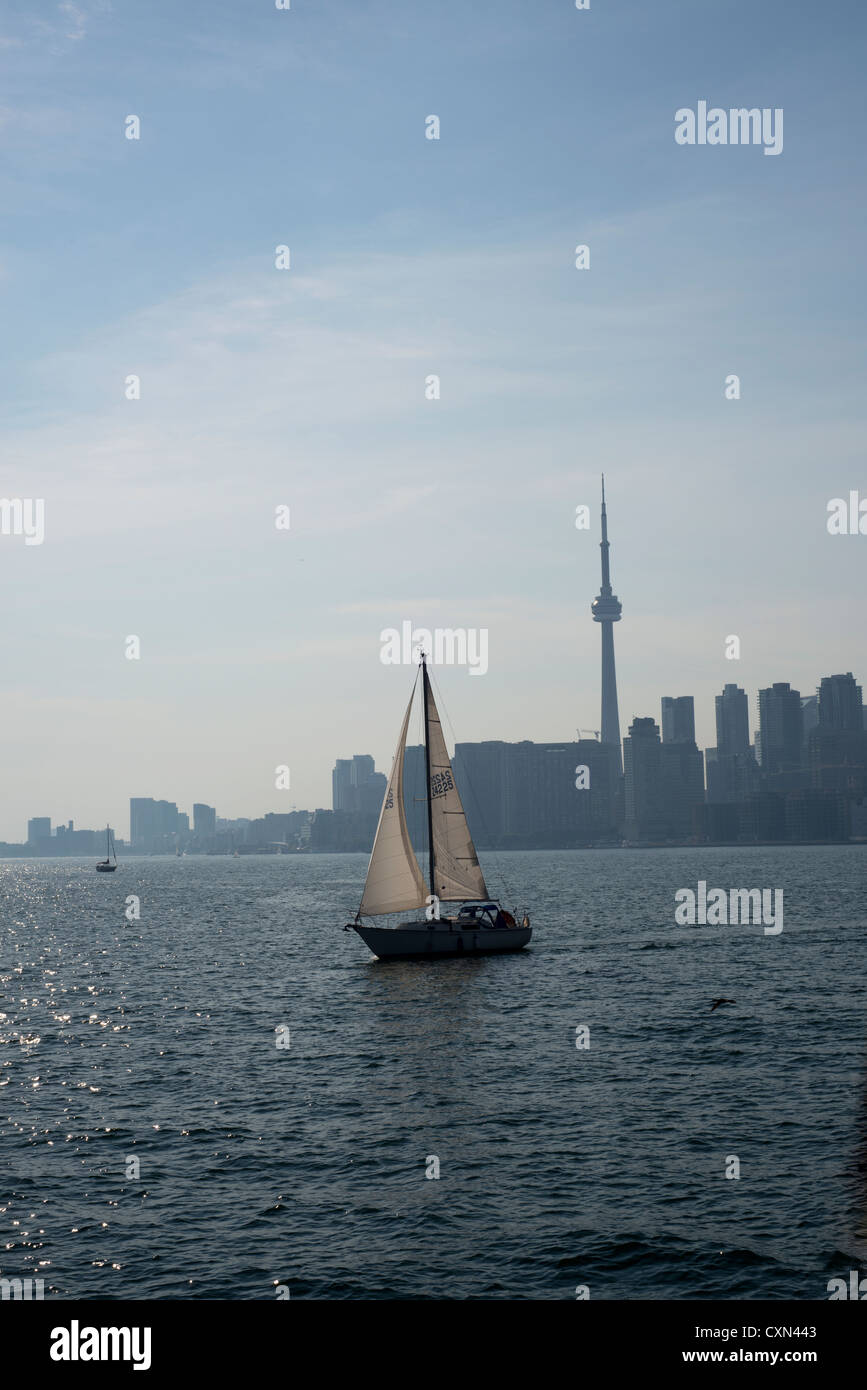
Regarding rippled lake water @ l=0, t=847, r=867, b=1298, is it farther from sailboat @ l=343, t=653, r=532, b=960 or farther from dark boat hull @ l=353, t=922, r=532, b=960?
sailboat @ l=343, t=653, r=532, b=960

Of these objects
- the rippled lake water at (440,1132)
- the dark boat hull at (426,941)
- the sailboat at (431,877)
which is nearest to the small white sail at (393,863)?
the sailboat at (431,877)

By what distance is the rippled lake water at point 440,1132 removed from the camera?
25.8 m

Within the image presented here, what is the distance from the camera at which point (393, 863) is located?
7619 cm

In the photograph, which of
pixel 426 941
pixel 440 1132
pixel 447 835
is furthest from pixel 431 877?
pixel 440 1132

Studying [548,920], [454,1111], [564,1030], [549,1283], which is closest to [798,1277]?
[549,1283]

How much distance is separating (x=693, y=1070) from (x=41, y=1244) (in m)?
25.8

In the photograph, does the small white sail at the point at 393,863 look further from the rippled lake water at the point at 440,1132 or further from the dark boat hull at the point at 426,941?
the rippled lake water at the point at 440,1132

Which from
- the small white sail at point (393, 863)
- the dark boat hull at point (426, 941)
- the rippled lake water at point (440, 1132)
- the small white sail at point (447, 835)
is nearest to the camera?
the rippled lake water at point (440, 1132)

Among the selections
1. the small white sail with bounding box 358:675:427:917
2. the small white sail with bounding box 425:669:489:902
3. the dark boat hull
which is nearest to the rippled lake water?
the dark boat hull

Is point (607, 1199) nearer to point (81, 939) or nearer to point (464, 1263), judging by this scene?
point (464, 1263)

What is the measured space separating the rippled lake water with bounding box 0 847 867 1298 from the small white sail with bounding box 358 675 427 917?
4584 millimetres

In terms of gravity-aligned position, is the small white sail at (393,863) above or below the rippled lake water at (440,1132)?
above

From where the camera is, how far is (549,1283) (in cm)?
2436

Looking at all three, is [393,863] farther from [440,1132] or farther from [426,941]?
[440,1132]
